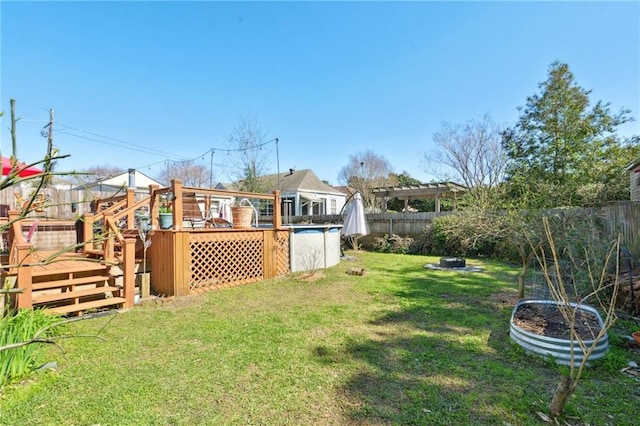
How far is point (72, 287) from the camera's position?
4891mm

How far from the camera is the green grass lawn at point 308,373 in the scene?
2.36 metres

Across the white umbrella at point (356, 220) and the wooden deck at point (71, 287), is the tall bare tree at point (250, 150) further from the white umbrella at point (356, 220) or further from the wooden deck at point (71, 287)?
the wooden deck at point (71, 287)

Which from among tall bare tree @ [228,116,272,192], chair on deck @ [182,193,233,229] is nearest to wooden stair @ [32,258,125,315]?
chair on deck @ [182,193,233,229]

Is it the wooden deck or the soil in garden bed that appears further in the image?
the wooden deck

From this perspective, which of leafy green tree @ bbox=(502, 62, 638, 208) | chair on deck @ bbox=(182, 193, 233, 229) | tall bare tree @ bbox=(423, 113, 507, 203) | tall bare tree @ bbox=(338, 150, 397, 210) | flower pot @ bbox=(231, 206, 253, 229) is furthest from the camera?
tall bare tree @ bbox=(338, 150, 397, 210)

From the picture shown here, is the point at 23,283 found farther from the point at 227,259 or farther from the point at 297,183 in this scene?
the point at 297,183

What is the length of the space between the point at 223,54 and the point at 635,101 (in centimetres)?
1540

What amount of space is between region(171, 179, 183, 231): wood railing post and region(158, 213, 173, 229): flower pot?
3.04ft

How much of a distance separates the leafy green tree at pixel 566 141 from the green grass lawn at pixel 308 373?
9758 millimetres

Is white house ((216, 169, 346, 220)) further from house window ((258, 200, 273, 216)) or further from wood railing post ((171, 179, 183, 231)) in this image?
wood railing post ((171, 179, 183, 231))

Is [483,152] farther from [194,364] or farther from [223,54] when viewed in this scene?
[194,364]

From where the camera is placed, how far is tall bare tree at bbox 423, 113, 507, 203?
50.7 ft

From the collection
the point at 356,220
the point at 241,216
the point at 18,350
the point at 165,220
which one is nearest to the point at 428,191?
the point at 356,220

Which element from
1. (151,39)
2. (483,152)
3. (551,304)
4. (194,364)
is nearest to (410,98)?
(483,152)
